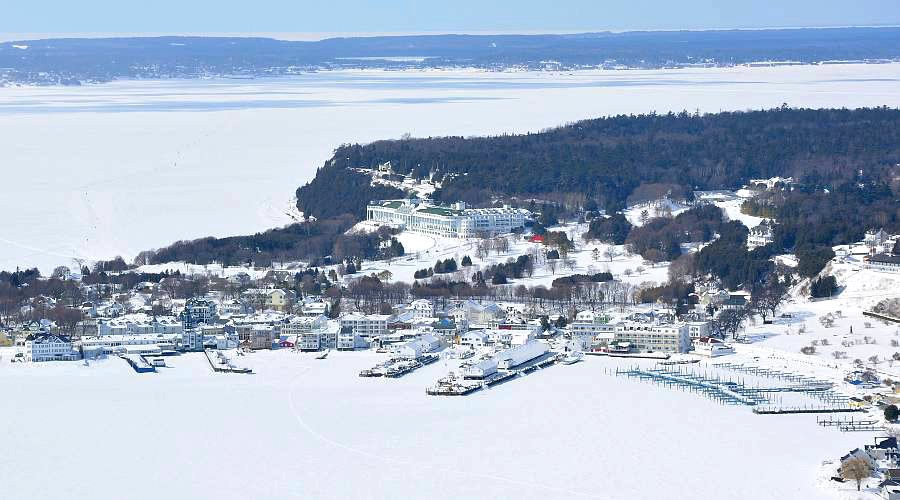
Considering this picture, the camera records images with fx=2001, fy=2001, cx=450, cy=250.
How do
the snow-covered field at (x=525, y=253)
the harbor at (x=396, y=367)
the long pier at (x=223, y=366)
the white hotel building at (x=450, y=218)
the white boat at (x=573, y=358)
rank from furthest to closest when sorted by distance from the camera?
1. the white hotel building at (x=450, y=218)
2. the snow-covered field at (x=525, y=253)
3. the white boat at (x=573, y=358)
4. the long pier at (x=223, y=366)
5. the harbor at (x=396, y=367)

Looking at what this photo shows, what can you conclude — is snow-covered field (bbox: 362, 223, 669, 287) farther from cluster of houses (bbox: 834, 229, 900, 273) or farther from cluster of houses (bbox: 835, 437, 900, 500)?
cluster of houses (bbox: 835, 437, 900, 500)

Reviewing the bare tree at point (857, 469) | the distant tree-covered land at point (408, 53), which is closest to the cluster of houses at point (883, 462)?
the bare tree at point (857, 469)

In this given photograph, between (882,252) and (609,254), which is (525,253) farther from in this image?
(882,252)

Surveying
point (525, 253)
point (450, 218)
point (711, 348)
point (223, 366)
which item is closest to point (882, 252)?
point (525, 253)

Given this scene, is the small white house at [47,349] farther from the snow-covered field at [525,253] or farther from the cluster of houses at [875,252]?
the cluster of houses at [875,252]

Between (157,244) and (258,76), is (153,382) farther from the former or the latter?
(258,76)

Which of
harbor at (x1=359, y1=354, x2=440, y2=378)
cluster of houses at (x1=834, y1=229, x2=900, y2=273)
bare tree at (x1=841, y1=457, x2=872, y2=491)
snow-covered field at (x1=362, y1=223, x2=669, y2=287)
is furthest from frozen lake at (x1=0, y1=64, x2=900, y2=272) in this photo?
bare tree at (x1=841, y1=457, x2=872, y2=491)
